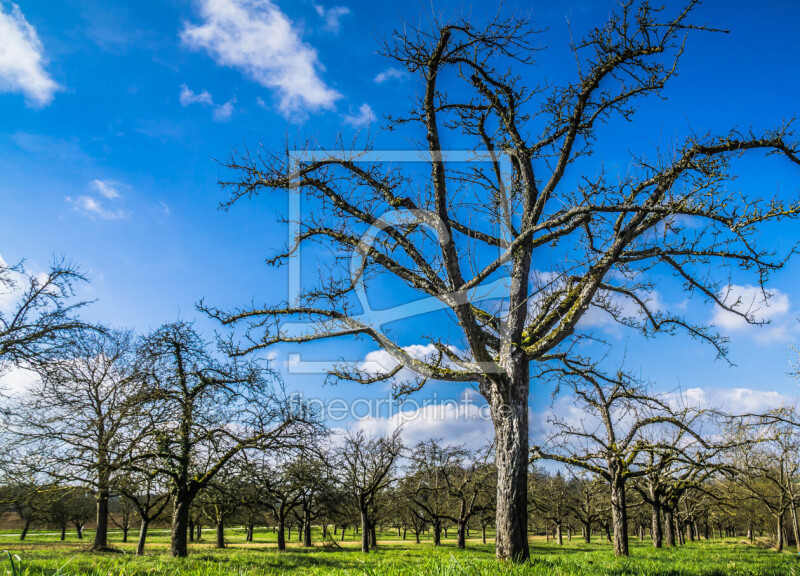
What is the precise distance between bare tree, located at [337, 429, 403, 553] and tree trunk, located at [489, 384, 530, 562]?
22200mm

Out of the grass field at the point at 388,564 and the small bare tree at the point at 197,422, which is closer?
the grass field at the point at 388,564

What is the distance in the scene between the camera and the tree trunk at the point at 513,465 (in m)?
5.86

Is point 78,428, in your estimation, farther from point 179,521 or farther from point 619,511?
point 619,511

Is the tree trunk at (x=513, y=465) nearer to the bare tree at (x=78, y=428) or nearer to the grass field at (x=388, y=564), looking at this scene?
the grass field at (x=388, y=564)

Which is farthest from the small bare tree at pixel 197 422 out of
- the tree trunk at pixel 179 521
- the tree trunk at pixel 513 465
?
the tree trunk at pixel 513 465

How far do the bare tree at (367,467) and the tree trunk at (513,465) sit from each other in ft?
72.8

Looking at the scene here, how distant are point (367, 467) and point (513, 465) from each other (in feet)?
80.5

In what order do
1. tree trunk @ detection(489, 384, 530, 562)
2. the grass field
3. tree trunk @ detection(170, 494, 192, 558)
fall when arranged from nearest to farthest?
the grass field < tree trunk @ detection(489, 384, 530, 562) < tree trunk @ detection(170, 494, 192, 558)

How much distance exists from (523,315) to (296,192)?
4460 millimetres

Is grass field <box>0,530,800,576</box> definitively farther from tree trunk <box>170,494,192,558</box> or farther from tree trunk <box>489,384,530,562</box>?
tree trunk <box>170,494,192,558</box>

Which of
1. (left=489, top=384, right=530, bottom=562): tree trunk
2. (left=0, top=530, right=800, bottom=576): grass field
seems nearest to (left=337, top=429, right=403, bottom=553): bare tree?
(left=0, top=530, right=800, bottom=576): grass field

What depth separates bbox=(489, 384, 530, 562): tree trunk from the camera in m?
5.86

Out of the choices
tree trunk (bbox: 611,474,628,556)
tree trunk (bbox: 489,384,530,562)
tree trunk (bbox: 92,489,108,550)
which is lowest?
tree trunk (bbox: 92,489,108,550)

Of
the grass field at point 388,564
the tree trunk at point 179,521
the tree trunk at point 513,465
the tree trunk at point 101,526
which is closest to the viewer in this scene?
the grass field at point 388,564
